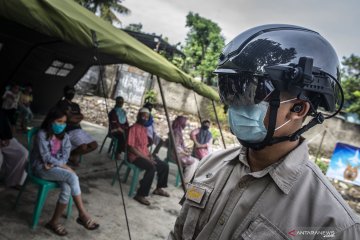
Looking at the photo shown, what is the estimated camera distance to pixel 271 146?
1389mm

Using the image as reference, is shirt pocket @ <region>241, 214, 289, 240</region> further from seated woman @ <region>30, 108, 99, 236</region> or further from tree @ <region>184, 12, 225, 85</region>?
tree @ <region>184, 12, 225, 85</region>

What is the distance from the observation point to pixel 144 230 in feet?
14.2

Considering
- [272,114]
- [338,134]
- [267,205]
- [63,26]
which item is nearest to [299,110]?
[272,114]

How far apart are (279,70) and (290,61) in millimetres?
79

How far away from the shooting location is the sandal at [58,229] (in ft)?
11.5

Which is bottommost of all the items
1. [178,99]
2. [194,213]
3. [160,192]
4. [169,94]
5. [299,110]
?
[160,192]

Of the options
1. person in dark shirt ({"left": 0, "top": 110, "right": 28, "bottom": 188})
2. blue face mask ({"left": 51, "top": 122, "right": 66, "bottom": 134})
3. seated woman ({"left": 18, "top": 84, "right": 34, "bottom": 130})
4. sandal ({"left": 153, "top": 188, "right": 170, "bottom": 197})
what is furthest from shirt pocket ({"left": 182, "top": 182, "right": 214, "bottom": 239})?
seated woman ({"left": 18, "top": 84, "right": 34, "bottom": 130})

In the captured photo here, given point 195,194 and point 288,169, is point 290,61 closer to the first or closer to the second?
point 288,169

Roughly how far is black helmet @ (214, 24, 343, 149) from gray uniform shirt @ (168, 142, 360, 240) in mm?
161

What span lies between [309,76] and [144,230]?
369cm

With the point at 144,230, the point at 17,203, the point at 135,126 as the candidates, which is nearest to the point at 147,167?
the point at 135,126

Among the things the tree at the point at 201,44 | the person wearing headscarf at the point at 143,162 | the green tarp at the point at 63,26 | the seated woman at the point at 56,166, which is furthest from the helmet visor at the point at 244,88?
the tree at the point at 201,44

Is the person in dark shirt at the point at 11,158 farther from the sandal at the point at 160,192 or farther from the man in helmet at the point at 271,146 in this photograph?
the man in helmet at the point at 271,146

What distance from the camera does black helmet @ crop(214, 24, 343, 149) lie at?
130 centimetres
